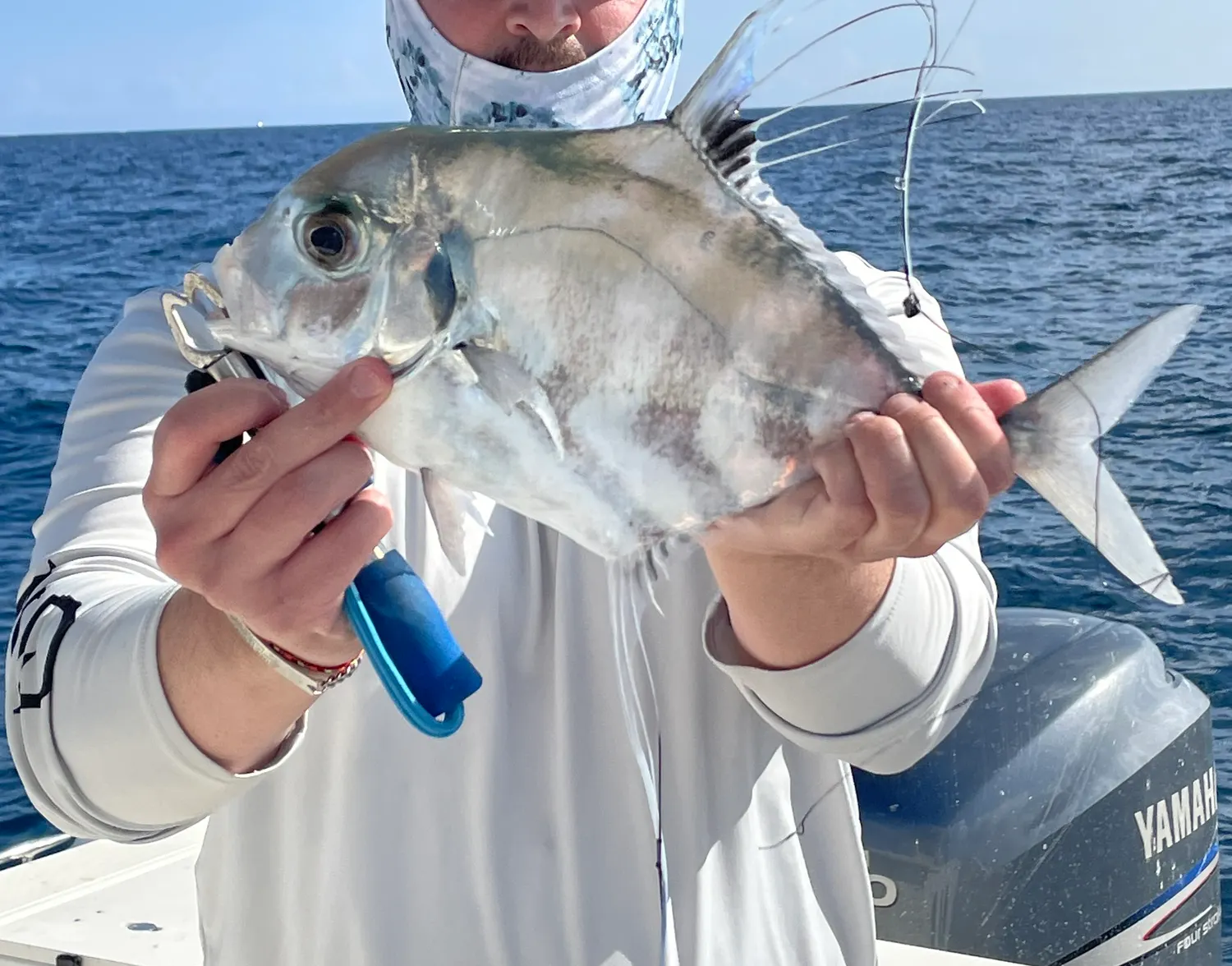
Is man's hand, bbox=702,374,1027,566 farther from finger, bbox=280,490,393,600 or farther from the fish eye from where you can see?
the fish eye

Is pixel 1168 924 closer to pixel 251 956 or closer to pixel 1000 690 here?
pixel 1000 690

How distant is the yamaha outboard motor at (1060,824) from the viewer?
9.38 ft

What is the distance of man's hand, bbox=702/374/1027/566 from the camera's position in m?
1.27

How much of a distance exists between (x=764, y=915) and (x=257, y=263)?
106 centimetres

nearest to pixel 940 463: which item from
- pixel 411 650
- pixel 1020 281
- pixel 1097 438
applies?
pixel 1097 438

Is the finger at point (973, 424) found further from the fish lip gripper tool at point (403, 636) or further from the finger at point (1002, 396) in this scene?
the fish lip gripper tool at point (403, 636)

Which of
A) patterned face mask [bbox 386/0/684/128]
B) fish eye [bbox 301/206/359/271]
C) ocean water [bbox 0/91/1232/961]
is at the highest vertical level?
ocean water [bbox 0/91/1232/961]

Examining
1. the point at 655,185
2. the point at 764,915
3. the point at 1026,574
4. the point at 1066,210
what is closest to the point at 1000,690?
the point at 764,915

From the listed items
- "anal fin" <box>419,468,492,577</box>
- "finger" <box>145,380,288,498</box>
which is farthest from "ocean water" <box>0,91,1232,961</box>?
"finger" <box>145,380,288,498</box>

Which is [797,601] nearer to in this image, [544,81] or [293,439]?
[293,439]

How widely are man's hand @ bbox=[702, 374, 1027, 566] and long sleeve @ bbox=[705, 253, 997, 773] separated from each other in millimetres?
211

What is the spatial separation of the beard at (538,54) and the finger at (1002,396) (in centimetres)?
87

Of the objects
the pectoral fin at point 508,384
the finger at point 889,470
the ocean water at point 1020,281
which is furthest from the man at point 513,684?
the ocean water at point 1020,281

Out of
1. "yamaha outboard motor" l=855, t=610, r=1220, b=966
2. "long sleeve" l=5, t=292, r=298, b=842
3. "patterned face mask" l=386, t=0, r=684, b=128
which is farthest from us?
"yamaha outboard motor" l=855, t=610, r=1220, b=966
